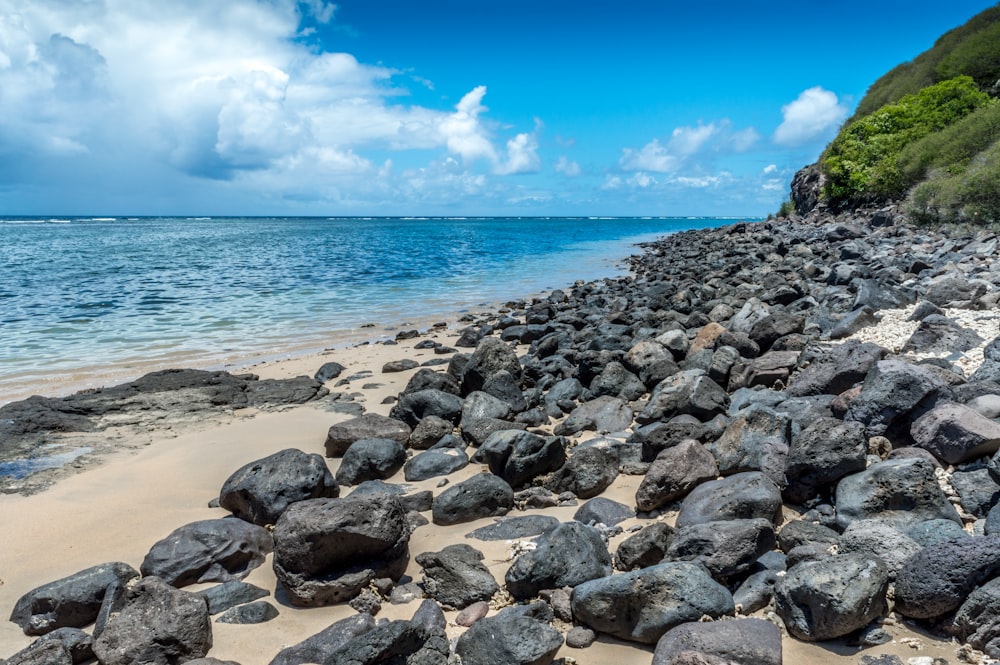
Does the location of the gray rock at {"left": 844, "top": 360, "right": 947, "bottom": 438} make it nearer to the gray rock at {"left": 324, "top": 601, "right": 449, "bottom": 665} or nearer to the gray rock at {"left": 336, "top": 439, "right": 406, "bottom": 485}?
the gray rock at {"left": 324, "top": 601, "right": 449, "bottom": 665}

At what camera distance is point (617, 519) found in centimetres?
482

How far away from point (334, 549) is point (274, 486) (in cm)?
128

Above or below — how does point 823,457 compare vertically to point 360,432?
above

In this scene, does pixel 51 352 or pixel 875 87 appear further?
pixel 875 87

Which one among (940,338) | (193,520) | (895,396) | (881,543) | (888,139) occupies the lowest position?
(193,520)

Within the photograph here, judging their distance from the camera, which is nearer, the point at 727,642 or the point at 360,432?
the point at 727,642

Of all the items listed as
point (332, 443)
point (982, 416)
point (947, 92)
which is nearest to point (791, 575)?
point (982, 416)

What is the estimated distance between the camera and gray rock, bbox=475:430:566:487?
5.59m

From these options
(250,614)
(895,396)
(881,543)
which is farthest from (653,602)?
(895,396)

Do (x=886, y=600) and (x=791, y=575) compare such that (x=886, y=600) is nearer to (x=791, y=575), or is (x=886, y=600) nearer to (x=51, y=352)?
(x=791, y=575)

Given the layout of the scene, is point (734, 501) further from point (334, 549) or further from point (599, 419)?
point (599, 419)

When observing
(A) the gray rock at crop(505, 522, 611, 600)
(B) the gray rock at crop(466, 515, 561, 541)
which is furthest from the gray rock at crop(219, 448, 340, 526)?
(A) the gray rock at crop(505, 522, 611, 600)

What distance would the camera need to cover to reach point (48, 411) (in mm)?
8273

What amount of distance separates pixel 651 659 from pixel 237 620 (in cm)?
245
